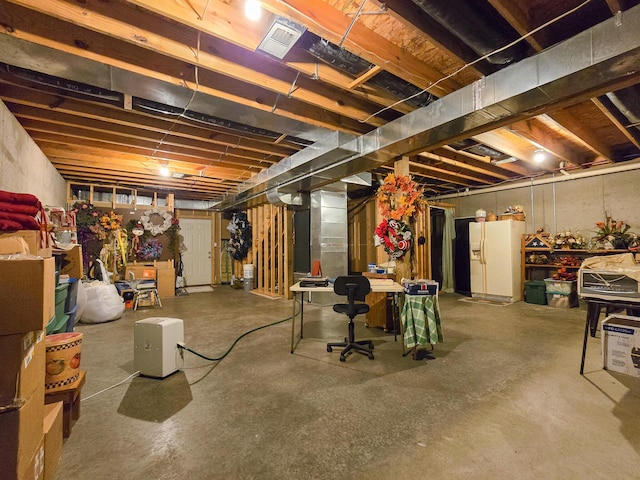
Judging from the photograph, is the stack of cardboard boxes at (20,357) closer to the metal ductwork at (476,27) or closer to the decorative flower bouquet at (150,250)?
the metal ductwork at (476,27)

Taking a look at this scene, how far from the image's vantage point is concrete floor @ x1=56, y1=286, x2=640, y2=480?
153 cm

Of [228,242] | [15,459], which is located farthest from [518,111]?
[228,242]

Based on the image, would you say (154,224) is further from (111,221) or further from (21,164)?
(21,164)

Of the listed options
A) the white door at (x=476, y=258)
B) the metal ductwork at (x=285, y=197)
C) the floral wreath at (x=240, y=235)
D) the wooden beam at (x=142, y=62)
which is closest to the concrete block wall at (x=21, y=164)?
the wooden beam at (x=142, y=62)

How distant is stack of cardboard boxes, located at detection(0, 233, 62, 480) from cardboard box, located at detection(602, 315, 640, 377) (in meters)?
3.69

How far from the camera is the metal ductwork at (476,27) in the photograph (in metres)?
1.70

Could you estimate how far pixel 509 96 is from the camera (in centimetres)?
218

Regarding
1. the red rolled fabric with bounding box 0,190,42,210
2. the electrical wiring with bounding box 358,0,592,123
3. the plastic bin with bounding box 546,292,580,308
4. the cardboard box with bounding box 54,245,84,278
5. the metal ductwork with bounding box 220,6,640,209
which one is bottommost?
the plastic bin with bounding box 546,292,580,308

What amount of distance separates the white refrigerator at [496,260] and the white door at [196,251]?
7315 mm

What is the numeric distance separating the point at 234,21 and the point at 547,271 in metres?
7.04

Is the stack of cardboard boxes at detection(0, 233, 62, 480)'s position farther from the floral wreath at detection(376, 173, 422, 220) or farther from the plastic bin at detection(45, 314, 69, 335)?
the floral wreath at detection(376, 173, 422, 220)

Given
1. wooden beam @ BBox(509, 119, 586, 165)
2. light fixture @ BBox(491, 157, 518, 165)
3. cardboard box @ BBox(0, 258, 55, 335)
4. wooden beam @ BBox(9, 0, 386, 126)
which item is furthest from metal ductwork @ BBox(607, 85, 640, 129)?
cardboard box @ BBox(0, 258, 55, 335)

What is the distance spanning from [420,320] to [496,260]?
3948mm

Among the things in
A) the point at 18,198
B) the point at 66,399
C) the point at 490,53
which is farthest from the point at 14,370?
the point at 490,53
